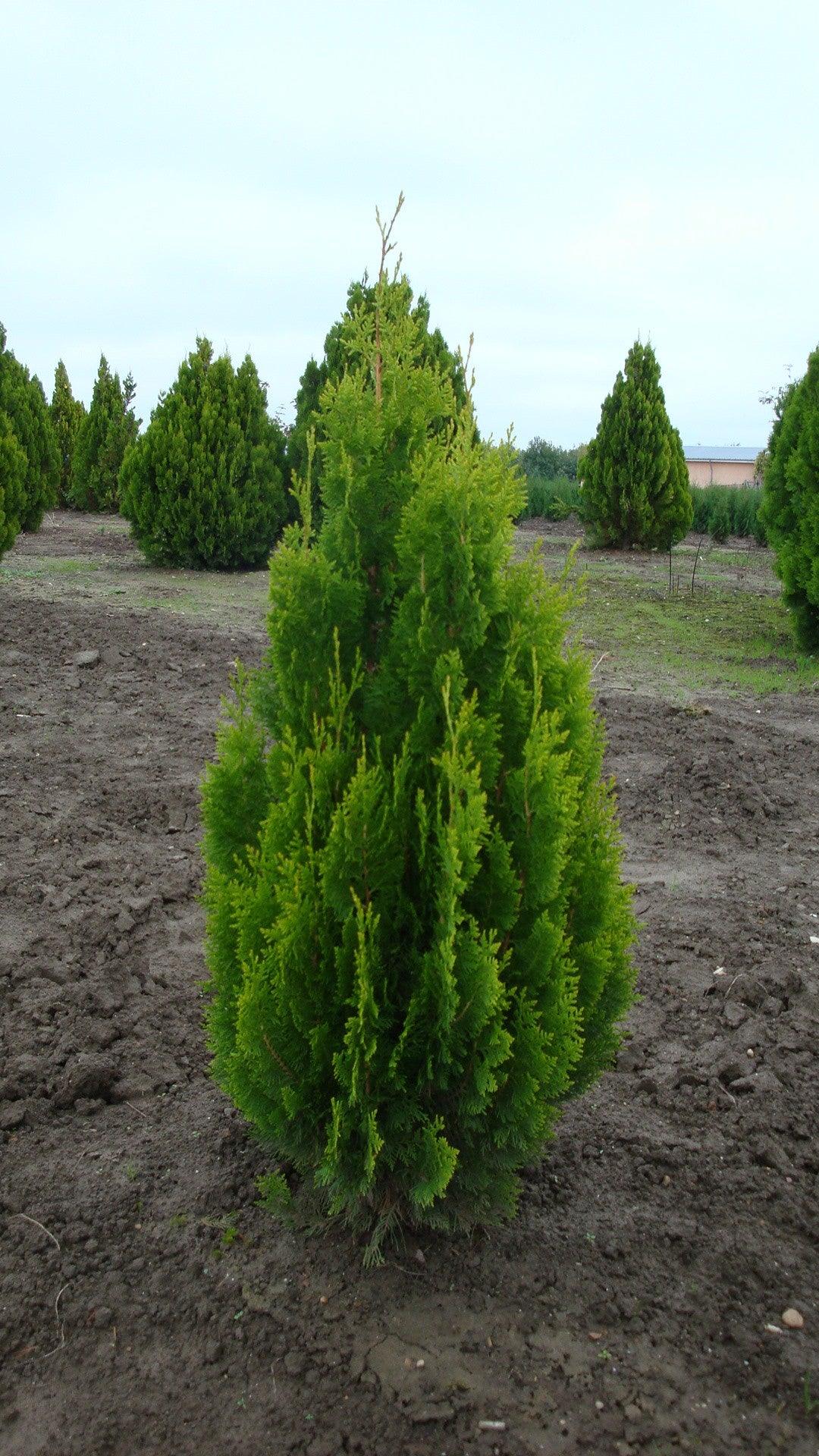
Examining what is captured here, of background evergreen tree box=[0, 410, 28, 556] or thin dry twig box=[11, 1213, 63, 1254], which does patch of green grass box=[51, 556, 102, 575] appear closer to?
background evergreen tree box=[0, 410, 28, 556]

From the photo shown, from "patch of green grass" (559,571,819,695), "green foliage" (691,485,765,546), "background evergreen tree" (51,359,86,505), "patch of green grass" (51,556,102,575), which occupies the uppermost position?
"background evergreen tree" (51,359,86,505)

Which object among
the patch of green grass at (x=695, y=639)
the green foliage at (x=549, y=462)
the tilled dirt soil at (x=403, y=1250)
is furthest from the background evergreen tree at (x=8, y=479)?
the green foliage at (x=549, y=462)

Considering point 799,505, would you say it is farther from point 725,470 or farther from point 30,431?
point 725,470

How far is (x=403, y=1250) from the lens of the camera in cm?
263

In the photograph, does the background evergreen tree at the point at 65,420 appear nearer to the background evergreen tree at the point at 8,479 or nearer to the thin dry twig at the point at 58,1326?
the background evergreen tree at the point at 8,479

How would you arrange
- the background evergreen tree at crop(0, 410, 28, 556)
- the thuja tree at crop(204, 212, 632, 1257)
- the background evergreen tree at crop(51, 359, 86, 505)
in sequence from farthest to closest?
the background evergreen tree at crop(51, 359, 86, 505) → the background evergreen tree at crop(0, 410, 28, 556) → the thuja tree at crop(204, 212, 632, 1257)

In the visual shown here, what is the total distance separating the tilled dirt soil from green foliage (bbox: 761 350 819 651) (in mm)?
5852

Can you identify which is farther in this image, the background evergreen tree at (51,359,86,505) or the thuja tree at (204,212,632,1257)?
the background evergreen tree at (51,359,86,505)

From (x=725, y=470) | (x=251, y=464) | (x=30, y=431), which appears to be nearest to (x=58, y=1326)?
(x=251, y=464)

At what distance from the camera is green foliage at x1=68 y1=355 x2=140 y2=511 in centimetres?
2253

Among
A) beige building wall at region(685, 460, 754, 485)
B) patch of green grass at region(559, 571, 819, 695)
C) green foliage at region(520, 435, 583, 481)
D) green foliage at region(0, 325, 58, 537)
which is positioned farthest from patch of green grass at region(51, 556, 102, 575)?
beige building wall at region(685, 460, 754, 485)

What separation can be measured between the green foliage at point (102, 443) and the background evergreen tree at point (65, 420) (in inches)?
41.8

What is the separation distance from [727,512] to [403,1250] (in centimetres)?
2194

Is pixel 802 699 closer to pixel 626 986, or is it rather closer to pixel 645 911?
pixel 645 911
